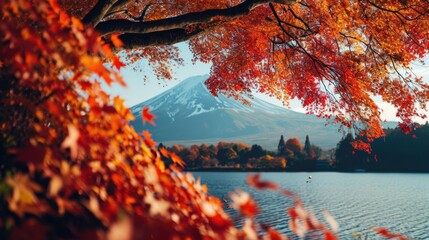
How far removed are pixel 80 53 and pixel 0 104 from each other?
0.73 metres

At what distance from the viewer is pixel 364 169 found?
10662 cm

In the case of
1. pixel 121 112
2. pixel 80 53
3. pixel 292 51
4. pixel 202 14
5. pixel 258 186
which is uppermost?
pixel 292 51

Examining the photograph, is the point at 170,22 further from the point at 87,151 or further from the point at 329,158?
the point at 329,158

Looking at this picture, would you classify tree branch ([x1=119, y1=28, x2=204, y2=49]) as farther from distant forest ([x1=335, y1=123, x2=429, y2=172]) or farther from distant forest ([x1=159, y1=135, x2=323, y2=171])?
distant forest ([x1=159, y1=135, x2=323, y2=171])

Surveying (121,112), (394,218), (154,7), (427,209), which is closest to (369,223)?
(394,218)

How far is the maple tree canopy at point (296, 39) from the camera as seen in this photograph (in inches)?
A: 291

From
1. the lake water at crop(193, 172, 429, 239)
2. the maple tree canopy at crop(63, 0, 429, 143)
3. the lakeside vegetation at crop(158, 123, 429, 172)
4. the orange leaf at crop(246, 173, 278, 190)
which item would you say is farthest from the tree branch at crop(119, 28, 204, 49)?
the lakeside vegetation at crop(158, 123, 429, 172)

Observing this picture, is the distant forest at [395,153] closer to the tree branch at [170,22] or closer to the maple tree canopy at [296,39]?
the maple tree canopy at [296,39]

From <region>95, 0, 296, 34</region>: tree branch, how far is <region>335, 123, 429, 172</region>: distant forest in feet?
300

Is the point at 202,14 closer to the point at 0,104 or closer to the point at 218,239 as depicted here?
the point at 0,104

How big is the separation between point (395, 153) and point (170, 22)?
341 ft

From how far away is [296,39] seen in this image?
1136cm

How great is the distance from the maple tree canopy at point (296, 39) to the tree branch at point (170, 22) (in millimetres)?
18

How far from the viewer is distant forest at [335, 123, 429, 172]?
95188 millimetres
